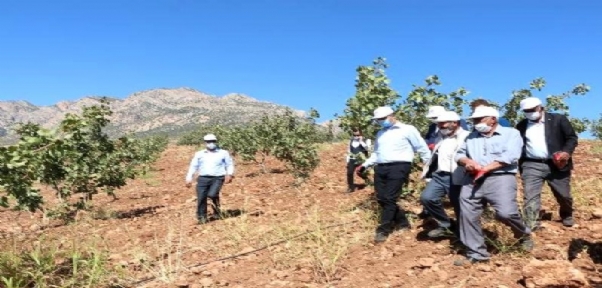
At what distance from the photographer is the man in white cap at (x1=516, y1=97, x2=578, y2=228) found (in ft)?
17.6

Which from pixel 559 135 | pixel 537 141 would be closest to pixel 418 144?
pixel 537 141

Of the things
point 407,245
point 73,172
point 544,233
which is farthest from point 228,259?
point 73,172

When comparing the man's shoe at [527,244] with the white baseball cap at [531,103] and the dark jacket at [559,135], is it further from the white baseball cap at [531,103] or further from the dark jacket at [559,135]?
the white baseball cap at [531,103]

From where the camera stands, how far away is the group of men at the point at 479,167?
4691mm

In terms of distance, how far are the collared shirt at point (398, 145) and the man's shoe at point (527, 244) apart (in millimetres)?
1530

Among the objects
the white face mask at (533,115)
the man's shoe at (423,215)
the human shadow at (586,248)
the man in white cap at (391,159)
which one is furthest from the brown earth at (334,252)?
the white face mask at (533,115)

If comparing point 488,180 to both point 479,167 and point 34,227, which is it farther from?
point 34,227

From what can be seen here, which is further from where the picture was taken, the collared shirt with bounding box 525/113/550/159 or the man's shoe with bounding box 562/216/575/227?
the man's shoe with bounding box 562/216/575/227

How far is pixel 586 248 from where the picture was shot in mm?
4832

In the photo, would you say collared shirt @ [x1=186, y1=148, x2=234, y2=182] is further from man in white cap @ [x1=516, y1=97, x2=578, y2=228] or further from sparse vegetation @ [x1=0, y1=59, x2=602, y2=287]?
man in white cap @ [x1=516, y1=97, x2=578, y2=228]

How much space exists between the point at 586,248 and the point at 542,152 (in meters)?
1.07

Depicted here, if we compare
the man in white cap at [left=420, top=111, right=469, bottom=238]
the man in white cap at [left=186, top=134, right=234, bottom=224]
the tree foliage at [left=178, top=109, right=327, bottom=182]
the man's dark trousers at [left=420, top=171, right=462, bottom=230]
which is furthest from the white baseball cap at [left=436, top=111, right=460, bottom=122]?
the tree foliage at [left=178, top=109, right=327, bottom=182]

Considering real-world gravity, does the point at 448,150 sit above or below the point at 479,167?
above

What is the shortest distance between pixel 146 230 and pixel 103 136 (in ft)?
10.4
